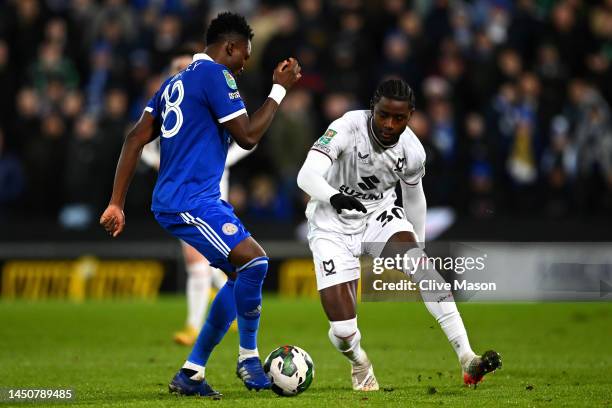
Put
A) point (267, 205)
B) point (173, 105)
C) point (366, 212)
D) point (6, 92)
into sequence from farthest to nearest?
point (6, 92) < point (267, 205) < point (366, 212) < point (173, 105)

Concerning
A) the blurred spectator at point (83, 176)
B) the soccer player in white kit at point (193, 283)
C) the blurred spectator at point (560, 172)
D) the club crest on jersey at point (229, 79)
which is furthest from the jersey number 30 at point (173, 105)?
the blurred spectator at point (560, 172)

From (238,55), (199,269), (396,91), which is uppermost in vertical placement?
(238,55)

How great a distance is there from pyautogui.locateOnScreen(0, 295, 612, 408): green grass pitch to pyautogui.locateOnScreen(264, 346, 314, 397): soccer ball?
0.36 feet

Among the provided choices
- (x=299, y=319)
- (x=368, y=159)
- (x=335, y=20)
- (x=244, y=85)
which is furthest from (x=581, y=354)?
(x=335, y=20)

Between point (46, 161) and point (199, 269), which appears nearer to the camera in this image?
point (199, 269)

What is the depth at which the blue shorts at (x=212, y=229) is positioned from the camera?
774 centimetres

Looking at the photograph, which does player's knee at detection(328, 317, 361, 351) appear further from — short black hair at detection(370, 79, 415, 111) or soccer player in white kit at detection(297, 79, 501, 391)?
short black hair at detection(370, 79, 415, 111)

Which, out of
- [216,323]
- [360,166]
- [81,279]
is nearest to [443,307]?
[360,166]

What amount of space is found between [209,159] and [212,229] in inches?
19.4

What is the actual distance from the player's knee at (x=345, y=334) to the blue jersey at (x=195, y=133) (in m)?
1.27

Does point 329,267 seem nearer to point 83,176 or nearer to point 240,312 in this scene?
point 240,312

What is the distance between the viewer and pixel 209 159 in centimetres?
789

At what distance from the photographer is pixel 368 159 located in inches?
339

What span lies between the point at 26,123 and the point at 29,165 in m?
0.77
